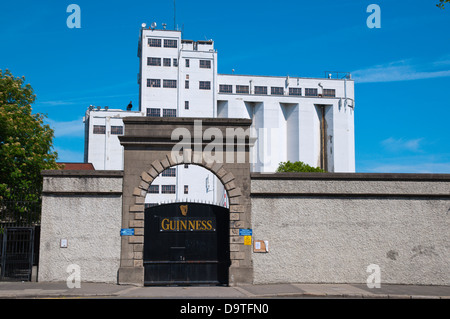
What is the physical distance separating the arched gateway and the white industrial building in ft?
183

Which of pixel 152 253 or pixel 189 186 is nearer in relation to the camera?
pixel 152 253

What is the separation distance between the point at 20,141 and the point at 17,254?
393 inches

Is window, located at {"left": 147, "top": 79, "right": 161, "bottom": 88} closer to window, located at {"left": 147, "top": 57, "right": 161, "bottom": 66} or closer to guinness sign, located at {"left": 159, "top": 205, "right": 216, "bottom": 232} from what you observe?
window, located at {"left": 147, "top": 57, "right": 161, "bottom": 66}

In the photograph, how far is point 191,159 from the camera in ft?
58.1

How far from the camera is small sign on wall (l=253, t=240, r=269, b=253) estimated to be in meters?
17.4

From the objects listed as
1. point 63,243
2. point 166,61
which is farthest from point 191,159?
point 166,61

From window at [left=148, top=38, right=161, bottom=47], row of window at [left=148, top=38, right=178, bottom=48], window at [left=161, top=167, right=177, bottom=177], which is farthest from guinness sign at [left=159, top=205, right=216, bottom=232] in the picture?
window at [left=148, top=38, right=161, bottom=47]

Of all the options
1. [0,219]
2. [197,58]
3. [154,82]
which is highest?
[197,58]

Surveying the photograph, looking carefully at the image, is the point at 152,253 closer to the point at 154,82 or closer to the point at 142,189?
the point at 142,189

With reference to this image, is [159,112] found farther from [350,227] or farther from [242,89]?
[350,227]

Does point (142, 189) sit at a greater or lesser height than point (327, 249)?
greater

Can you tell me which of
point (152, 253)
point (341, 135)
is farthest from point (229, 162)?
point (341, 135)

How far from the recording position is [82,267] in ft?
55.9

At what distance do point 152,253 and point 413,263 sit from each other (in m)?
10.0
